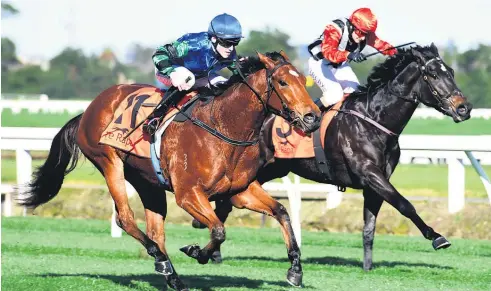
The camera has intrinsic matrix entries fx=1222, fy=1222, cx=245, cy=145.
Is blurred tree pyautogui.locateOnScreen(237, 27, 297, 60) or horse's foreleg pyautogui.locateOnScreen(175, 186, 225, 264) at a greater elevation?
blurred tree pyautogui.locateOnScreen(237, 27, 297, 60)

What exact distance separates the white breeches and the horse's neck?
2.13m

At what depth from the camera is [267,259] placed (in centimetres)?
911

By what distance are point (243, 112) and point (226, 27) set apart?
1.78 feet

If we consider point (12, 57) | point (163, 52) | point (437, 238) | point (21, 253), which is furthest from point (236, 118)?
point (12, 57)

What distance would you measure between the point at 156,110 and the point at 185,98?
0.61ft

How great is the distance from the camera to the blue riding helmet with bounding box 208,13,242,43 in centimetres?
691

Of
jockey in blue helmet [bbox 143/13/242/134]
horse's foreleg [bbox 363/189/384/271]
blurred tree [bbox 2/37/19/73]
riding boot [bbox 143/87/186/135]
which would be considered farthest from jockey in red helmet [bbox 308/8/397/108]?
blurred tree [bbox 2/37/19/73]

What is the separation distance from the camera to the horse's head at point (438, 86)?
8188 mm

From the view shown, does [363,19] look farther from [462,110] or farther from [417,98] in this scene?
[462,110]

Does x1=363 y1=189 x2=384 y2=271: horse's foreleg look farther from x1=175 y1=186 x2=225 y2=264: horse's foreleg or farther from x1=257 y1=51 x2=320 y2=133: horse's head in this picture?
x1=257 y1=51 x2=320 y2=133: horse's head

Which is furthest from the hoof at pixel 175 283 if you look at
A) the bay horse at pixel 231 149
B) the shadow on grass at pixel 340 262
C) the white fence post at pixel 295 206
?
the white fence post at pixel 295 206

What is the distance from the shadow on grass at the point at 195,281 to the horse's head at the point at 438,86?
171cm

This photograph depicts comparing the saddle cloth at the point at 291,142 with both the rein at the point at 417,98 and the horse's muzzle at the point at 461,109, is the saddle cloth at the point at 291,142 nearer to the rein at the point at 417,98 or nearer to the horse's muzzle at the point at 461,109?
the rein at the point at 417,98

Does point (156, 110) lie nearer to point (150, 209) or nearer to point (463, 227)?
point (150, 209)
